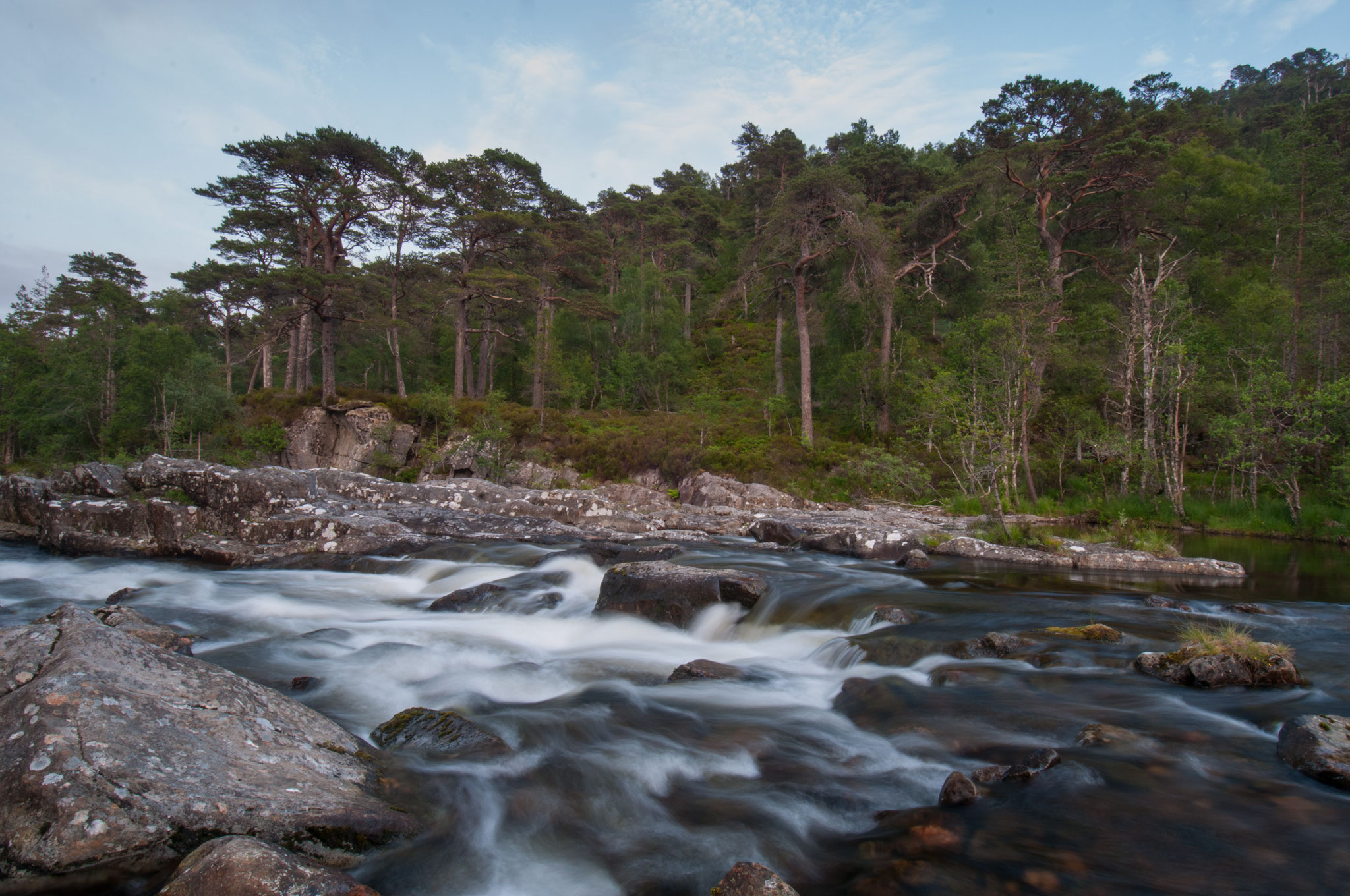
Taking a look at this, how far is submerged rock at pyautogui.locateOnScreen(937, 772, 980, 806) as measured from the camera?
13.9 feet

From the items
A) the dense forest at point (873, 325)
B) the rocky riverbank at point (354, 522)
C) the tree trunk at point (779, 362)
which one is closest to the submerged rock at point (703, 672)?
the rocky riverbank at point (354, 522)

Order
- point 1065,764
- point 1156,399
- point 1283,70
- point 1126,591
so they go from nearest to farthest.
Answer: point 1065,764 < point 1126,591 < point 1156,399 < point 1283,70

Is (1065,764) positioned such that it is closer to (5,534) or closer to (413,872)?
(413,872)

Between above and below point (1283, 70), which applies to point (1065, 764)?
below

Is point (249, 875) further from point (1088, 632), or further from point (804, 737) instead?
point (1088, 632)

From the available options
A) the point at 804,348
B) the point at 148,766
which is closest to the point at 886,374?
the point at 804,348

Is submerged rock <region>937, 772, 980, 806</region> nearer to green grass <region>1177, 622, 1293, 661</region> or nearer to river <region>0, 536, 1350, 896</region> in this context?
river <region>0, 536, 1350, 896</region>

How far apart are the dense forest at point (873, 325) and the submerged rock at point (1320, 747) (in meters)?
13.3

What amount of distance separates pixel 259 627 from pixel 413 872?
6626 millimetres

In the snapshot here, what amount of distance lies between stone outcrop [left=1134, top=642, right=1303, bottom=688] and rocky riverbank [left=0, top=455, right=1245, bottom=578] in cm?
699

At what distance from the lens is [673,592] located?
9477 millimetres

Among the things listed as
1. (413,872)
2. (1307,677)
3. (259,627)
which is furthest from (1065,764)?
(259,627)

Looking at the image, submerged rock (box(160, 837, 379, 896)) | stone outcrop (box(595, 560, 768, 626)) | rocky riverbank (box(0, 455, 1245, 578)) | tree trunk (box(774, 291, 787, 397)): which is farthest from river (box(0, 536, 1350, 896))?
tree trunk (box(774, 291, 787, 397))

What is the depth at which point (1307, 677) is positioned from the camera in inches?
251
